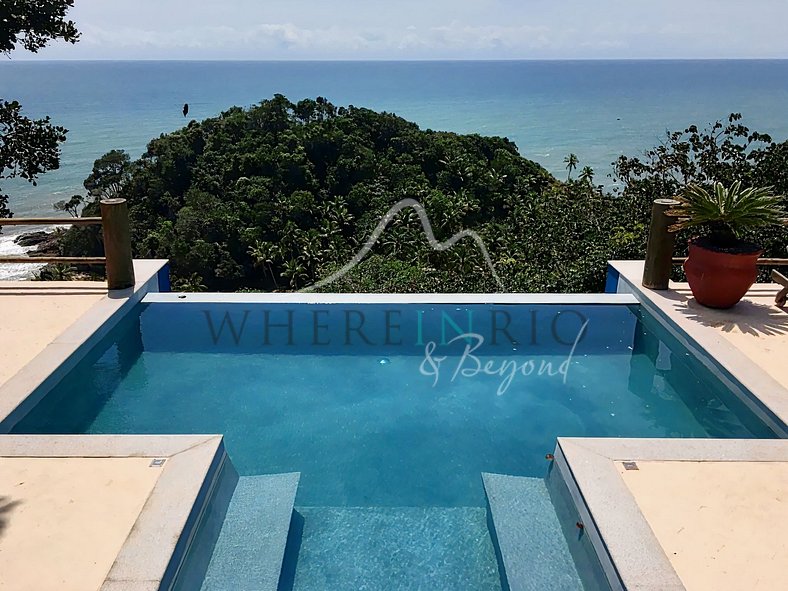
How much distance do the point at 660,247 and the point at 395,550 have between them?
166 inches

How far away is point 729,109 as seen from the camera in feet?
340

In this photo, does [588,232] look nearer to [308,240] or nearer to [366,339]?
[366,339]

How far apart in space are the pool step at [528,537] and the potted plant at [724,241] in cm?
293

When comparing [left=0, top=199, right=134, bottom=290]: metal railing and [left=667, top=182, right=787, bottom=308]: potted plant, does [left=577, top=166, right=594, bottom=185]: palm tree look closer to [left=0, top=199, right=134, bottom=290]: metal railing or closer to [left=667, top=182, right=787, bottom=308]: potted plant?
[left=667, top=182, right=787, bottom=308]: potted plant

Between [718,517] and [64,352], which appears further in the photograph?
[64,352]

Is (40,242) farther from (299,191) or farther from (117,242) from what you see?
(117,242)

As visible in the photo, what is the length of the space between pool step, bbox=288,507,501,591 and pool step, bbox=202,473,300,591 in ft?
0.51

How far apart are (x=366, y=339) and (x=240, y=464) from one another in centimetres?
196

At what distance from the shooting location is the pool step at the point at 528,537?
3.03m

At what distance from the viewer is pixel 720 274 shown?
557 centimetres

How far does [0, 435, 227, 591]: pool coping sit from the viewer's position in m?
2.61

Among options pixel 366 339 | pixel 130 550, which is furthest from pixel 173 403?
pixel 130 550
